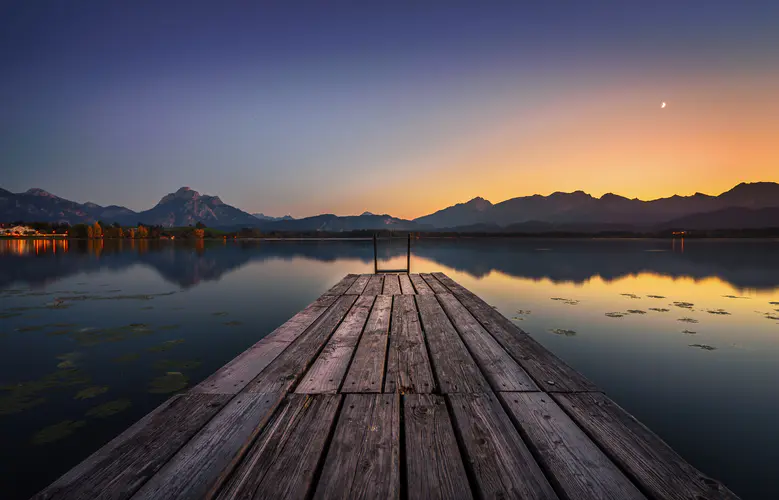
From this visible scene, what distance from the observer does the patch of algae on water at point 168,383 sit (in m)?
4.87

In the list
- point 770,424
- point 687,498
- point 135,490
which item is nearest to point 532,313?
point 770,424

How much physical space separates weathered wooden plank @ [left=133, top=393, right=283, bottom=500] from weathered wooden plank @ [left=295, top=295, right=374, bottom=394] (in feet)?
1.16

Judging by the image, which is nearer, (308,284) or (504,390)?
(504,390)

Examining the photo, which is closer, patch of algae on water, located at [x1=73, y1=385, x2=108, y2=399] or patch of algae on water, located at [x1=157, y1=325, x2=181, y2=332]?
patch of algae on water, located at [x1=73, y1=385, x2=108, y2=399]

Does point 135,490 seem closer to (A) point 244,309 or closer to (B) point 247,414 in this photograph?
(B) point 247,414

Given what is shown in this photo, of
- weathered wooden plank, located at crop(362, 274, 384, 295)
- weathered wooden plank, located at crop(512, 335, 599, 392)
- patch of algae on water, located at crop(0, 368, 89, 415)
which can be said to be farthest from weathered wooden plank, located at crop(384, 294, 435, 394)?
patch of algae on water, located at crop(0, 368, 89, 415)

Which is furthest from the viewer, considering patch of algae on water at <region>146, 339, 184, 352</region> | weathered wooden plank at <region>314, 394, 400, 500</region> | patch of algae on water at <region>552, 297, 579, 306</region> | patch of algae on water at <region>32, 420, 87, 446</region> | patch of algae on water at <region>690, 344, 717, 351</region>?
patch of algae on water at <region>552, 297, 579, 306</region>

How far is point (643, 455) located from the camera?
2025mm

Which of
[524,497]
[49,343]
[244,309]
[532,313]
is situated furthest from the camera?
[244,309]

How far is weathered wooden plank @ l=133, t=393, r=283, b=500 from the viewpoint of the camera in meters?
1.68

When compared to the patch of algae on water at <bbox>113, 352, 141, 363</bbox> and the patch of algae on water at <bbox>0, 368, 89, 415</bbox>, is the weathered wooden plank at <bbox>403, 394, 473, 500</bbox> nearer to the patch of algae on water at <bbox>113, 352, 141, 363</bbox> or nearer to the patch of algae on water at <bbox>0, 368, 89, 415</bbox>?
the patch of algae on water at <bbox>0, 368, 89, 415</bbox>

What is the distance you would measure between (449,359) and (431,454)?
162 cm

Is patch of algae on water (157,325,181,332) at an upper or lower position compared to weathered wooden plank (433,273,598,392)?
lower

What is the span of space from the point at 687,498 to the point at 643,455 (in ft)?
1.13
